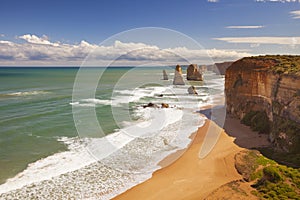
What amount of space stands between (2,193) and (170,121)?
55.7 ft

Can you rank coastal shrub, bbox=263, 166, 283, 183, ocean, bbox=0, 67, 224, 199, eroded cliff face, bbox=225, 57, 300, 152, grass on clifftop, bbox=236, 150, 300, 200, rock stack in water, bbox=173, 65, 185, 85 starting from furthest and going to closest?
rock stack in water, bbox=173, 65, 185, 85 < eroded cliff face, bbox=225, 57, 300, 152 < ocean, bbox=0, 67, 224, 199 < coastal shrub, bbox=263, 166, 283, 183 < grass on clifftop, bbox=236, 150, 300, 200

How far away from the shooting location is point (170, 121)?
25.6 metres

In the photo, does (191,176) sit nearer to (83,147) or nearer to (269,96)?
(83,147)

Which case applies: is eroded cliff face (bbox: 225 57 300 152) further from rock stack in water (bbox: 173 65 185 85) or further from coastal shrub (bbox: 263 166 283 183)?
rock stack in water (bbox: 173 65 185 85)

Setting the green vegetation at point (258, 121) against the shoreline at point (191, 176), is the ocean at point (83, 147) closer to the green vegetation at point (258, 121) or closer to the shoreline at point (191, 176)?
the shoreline at point (191, 176)

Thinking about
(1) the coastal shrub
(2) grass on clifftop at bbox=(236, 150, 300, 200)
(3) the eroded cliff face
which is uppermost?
(3) the eroded cliff face

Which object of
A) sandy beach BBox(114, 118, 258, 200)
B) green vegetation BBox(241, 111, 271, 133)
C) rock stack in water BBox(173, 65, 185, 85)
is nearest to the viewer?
sandy beach BBox(114, 118, 258, 200)

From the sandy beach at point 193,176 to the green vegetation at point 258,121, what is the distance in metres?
2.20

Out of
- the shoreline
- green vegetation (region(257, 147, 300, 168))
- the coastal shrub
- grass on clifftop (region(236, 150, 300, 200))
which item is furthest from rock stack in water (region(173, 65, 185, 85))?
the coastal shrub

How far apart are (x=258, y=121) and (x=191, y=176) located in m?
10.8

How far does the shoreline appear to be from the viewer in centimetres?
1134

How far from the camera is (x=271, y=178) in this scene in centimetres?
1121

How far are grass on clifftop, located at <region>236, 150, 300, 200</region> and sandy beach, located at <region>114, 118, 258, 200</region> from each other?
705mm

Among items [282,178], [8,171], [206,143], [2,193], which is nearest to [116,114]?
[206,143]
